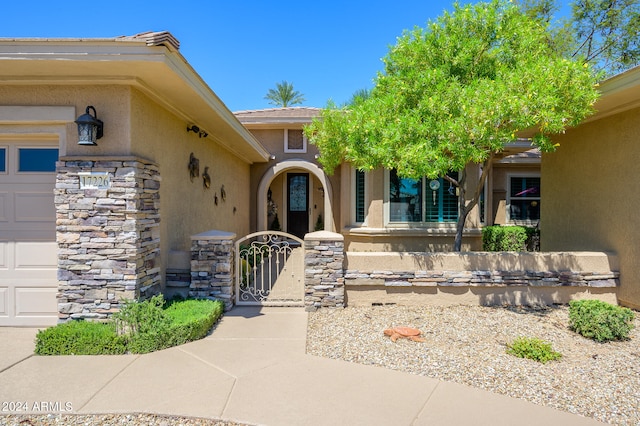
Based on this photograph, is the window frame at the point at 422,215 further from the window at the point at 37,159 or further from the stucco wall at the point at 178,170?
the window at the point at 37,159

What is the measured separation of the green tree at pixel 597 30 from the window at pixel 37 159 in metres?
17.0

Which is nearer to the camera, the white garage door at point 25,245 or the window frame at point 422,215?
the white garage door at point 25,245

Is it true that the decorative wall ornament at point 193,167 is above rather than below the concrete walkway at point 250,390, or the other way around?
above

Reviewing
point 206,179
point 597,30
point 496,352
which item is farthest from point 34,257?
point 597,30

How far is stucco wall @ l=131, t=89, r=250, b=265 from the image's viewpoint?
491 centimetres

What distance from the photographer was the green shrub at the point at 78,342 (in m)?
3.99

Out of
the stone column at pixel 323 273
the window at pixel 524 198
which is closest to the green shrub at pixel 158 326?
the stone column at pixel 323 273

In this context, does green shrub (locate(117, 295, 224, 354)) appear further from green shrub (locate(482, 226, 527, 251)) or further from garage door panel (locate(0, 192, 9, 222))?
green shrub (locate(482, 226, 527, 251))

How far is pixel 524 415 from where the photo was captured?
2.85m

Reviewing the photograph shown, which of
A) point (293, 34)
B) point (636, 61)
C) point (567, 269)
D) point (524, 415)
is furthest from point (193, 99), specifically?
point (636, 61)

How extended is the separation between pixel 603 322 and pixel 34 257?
7593mm

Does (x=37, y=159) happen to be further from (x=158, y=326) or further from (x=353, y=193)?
(x=353, y=193)

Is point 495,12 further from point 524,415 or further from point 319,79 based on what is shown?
point 319,79

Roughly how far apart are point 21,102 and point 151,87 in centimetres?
161
